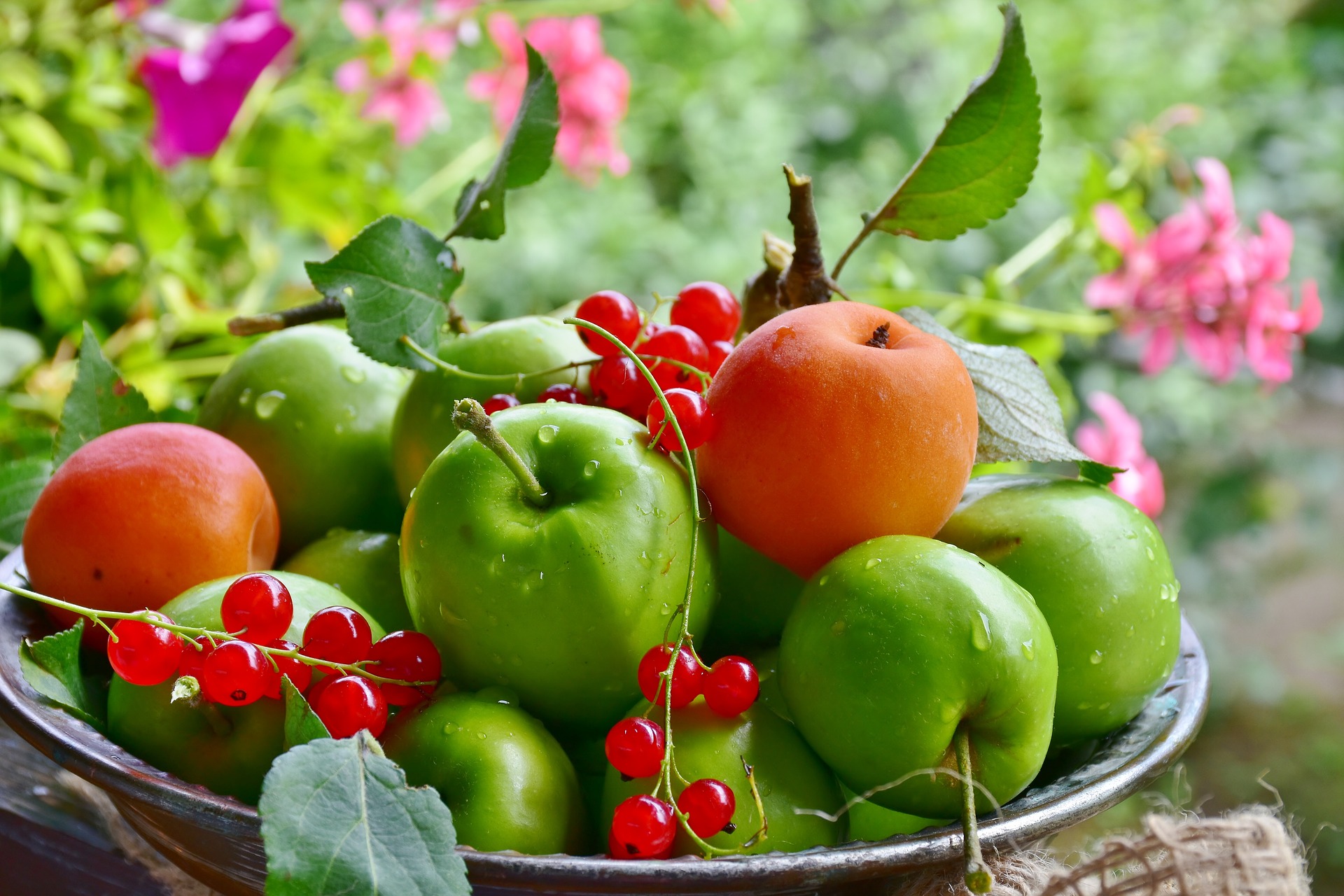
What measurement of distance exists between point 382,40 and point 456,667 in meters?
0.95

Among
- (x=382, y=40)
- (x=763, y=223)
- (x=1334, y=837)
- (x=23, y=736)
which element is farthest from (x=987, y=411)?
(x=1334, y=837)

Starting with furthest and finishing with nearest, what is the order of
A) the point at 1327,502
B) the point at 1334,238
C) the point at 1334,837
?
the point at 1327,502 → the point at 1334,238 → the point at 1334,837

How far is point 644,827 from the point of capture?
1.12 ft

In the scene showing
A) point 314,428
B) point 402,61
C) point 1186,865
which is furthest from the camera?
point 402,61

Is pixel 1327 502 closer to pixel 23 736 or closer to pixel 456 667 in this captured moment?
pixel 456 667

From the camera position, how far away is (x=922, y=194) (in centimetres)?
54

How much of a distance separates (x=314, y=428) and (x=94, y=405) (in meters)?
0.13

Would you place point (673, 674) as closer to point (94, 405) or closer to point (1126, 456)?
point (94, 405)

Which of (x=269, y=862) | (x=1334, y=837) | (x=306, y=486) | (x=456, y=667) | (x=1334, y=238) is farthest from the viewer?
(x=1334, y=238)

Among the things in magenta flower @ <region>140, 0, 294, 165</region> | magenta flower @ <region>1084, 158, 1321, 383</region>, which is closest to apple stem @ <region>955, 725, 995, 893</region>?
magenta flower @ <region>1084, 158, 1321, 383</region>

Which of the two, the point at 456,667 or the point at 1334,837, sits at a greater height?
the point at 456,667

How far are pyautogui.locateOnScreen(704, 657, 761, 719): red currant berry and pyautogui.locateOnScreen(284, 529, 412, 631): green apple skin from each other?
17 cm

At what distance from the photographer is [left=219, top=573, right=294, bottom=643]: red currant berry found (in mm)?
395

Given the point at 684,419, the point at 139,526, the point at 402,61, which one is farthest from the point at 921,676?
the point at 402,61
